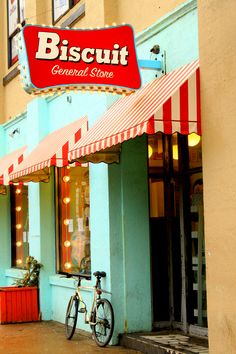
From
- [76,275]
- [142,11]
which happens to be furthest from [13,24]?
[76,275]

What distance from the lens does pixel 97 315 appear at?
10609 millimetres

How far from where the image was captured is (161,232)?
1098 cm

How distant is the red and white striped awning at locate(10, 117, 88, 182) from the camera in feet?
36.7

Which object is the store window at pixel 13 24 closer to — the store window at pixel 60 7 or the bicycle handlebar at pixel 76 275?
the store window at pixel 60 7

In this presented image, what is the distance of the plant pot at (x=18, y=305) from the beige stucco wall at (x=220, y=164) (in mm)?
6610

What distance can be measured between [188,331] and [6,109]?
897 centimetres

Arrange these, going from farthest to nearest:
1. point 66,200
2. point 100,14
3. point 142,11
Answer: point 66,200
point 100,14
point 142,11

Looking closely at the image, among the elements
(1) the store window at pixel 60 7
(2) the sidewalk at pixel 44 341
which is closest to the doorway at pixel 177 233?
(2) the sidewalk at pixel 44 341

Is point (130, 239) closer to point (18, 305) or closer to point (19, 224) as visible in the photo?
point (18, 305)

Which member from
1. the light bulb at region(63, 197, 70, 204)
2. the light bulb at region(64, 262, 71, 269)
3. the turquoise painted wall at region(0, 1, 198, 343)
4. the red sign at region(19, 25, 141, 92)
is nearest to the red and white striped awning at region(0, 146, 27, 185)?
the light bulb at region(63, 197, 70, 204)

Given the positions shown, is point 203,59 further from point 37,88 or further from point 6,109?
point 6,109

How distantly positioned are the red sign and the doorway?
2.05m

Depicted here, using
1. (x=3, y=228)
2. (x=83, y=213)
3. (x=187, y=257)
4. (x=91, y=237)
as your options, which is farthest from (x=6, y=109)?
(x=187, y=257)

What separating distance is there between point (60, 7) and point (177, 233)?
558 cm
